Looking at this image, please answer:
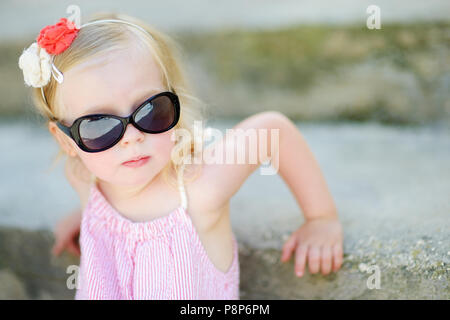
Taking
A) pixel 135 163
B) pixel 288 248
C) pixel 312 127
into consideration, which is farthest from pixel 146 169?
pixel 312 127

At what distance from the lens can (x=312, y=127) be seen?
2379 mm

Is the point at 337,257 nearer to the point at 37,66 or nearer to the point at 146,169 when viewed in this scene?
the point at 146,169

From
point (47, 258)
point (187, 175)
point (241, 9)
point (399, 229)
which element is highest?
→ point (241, 9)

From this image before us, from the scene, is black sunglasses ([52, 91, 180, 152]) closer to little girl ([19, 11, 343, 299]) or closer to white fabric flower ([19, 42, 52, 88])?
little girl ([19, 11, 343, 299])

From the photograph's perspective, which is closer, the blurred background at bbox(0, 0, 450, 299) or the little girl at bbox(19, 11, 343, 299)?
the little girl at bbox(19, 11, 343, 299)

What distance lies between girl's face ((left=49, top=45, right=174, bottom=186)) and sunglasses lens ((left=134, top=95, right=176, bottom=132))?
27mm

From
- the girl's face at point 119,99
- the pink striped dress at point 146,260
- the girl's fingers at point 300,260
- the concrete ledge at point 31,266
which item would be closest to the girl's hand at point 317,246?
the girl's fingers at point 300,260

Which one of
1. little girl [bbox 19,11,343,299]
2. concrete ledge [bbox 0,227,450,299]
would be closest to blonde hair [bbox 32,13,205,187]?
little girl [bbox 19,11,343,299]

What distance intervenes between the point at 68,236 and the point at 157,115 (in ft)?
2.28

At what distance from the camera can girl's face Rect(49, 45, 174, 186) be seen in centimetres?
122

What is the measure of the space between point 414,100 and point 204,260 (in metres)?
1.30

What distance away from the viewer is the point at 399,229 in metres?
1.50
